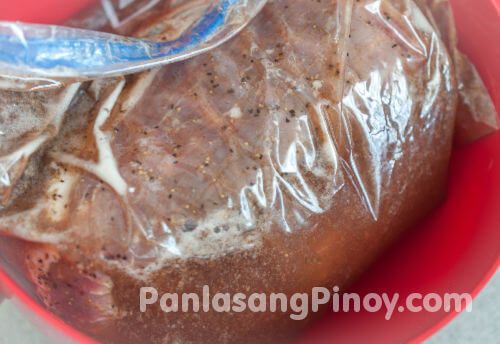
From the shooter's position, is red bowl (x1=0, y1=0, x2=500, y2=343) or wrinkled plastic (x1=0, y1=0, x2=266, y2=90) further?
red bowl (x1=0, y1=0, x2=500, y2=343)

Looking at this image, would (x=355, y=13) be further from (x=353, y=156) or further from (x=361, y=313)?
(x=361, y=313)

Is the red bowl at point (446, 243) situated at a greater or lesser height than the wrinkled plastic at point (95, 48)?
lesser

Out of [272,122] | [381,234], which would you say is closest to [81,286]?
[272,122]

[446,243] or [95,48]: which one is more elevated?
[95,48]

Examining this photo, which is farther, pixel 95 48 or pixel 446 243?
pixel 446 243

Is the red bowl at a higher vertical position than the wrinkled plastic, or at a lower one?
lower
